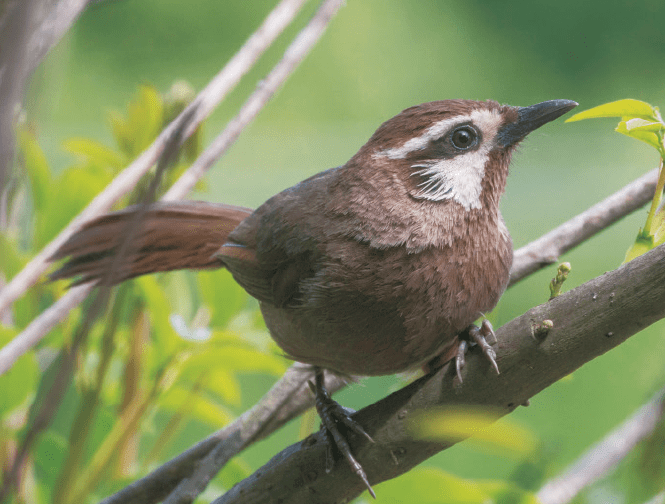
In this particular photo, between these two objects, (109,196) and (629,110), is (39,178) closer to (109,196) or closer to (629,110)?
(109,196)

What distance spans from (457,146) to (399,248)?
0.66 feet

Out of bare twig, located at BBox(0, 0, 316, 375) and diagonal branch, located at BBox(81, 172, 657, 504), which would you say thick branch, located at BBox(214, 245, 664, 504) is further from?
bare twig, located at BBox(0, 0, 316, 375)

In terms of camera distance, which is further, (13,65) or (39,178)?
(39,178)

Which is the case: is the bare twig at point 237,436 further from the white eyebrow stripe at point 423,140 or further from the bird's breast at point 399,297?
the white eyebrow stripe at point 423,140

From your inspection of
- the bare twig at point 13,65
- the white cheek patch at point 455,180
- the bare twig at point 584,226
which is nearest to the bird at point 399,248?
the white cheek patch at point 455,180

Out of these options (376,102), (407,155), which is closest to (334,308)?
(407,155)

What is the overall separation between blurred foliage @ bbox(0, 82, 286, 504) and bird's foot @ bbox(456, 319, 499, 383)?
50 centimetres

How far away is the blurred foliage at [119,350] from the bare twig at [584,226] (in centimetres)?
54

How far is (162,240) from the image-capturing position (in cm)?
127

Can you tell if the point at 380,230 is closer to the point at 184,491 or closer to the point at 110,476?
the point at 184,491

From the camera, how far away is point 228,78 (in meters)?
1.15

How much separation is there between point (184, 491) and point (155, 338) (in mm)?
408

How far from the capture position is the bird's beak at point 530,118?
102 centimetres

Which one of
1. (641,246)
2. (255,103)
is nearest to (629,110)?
(641,246)
